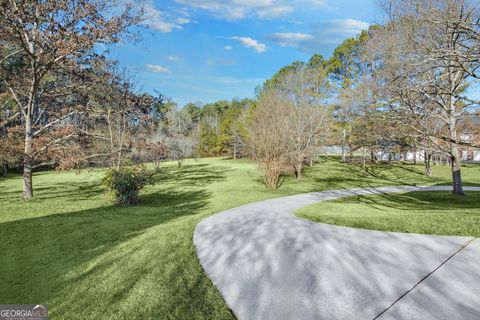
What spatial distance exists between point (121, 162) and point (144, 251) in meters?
9.75

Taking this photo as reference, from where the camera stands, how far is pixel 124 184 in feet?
35.9

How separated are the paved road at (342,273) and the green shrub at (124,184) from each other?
6.31 metres

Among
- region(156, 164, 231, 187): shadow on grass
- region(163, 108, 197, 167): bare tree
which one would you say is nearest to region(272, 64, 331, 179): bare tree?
region(156, 164, 231, 187): shadow on grass

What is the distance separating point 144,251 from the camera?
519cm

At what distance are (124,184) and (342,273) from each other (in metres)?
9.09

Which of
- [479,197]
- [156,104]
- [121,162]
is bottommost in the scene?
[479,197]

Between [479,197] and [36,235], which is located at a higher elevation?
[36,235]

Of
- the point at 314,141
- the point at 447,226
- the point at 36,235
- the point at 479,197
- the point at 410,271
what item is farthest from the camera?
the point at 314,141

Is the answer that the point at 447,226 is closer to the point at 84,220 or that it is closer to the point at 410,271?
the point at 410,271

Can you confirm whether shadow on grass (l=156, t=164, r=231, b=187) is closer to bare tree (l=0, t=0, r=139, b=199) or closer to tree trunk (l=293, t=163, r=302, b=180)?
tree trunk (l=293, t=163, r=302, b=180)

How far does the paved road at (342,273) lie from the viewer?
295 centimetres

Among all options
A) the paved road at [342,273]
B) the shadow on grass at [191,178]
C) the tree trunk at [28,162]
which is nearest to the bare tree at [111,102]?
the tree trunk at [28,162]

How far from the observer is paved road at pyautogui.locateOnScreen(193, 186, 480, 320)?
9.67 ft

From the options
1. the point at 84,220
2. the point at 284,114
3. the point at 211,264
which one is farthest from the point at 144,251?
the point at 284,114
